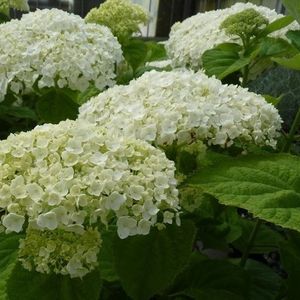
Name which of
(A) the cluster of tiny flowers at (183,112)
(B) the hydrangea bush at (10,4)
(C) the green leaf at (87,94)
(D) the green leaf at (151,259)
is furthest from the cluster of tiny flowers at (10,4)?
(D) the green leaf at (151,259)

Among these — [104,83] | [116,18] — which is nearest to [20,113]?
[104,83]

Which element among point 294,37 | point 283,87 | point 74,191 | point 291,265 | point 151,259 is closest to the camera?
point 74,191

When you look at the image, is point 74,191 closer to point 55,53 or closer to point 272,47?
point 55,53

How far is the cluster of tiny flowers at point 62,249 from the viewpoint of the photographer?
0.58 metres

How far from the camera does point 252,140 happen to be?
791mm

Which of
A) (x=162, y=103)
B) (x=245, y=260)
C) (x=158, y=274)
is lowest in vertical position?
(x=245, y=260)

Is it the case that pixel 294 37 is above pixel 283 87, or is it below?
above

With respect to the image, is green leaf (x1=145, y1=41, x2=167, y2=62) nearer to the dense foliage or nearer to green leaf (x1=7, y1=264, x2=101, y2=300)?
the dense foliage

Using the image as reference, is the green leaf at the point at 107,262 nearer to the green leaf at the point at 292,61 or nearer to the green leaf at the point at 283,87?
the green leaf at the point at 292,61

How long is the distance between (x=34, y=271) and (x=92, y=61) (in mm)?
496

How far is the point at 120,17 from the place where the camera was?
50.1 inches

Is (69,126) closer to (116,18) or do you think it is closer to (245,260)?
(245,260)

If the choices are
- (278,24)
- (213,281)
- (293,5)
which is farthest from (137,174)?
(278,24)

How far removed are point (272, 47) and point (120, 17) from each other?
1.09 feet
